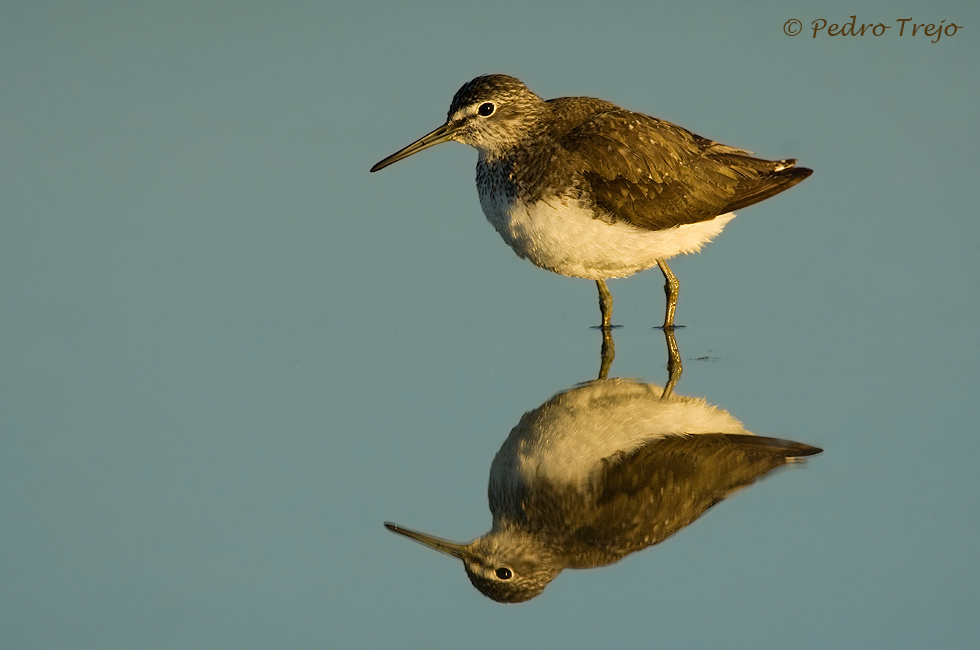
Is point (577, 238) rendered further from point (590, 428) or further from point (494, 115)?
point (590, 428)

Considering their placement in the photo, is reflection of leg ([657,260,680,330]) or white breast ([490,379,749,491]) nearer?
white breast ([490,379,749,491])

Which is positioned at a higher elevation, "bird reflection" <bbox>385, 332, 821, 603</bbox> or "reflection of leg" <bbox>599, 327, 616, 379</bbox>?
"reflection of leg" <bbox>599, 327, 616, 379</bbox>

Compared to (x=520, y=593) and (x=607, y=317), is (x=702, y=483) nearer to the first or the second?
(x=520, y=593)

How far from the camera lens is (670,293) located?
33.6 feet

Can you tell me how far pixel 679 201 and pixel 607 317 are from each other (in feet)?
4.61

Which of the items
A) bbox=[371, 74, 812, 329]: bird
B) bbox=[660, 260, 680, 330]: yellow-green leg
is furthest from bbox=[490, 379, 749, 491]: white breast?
bbox=[660, 260, 680, 330]: yellow-green leg

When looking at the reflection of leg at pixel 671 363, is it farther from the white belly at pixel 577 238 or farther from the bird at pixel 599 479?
the white belly at pixel 577 238

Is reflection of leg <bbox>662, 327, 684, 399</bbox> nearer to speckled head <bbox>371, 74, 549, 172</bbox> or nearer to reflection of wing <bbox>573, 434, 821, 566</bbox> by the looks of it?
reflection of wing <bbox>573, 434, 821, 566</bbox>

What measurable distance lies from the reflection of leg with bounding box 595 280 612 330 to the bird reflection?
2.32m

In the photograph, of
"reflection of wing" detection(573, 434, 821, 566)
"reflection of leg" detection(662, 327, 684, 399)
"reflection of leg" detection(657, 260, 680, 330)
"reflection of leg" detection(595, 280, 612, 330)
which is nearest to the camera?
"reflection of wing" detection(573, 434, 821, 566)

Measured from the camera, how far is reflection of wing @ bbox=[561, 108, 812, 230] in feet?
30.2

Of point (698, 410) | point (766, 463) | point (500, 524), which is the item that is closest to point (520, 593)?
point (500, 524)

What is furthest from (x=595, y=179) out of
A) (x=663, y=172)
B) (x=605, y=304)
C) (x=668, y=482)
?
(x=668, y=482)

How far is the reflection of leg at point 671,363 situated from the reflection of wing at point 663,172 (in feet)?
3.51
